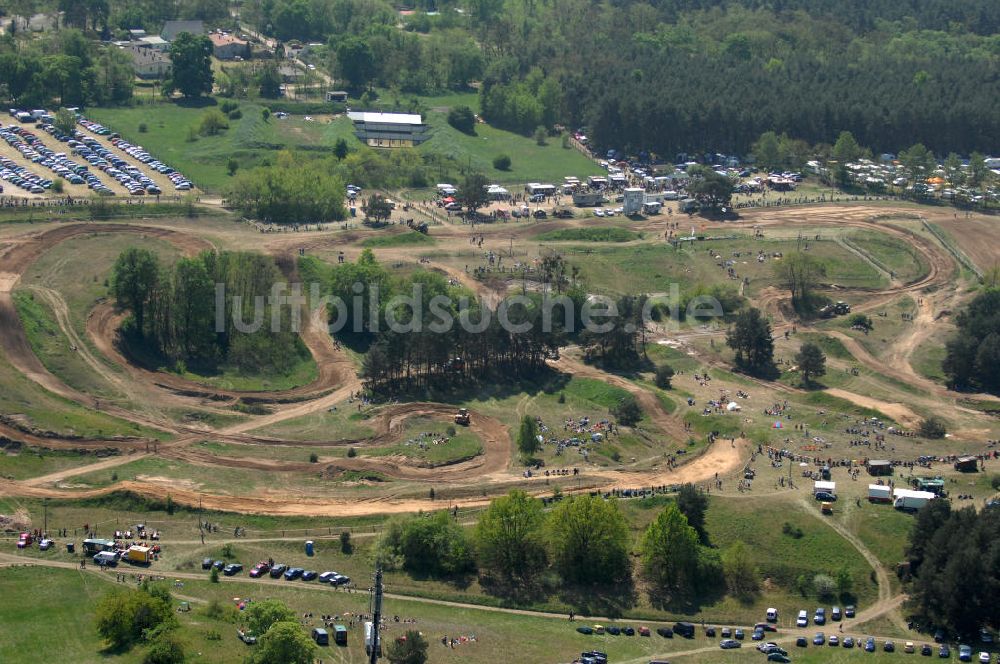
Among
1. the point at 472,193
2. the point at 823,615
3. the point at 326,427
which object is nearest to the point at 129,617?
the point at 326,427

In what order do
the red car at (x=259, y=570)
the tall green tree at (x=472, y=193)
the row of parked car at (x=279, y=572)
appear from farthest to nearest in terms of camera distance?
the tall green tree at (x=472, y=193) < the row of parked car at (x=279, y=572) < the red car at (x=259, y=570)

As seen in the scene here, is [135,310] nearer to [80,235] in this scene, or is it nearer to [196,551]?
[80,235]

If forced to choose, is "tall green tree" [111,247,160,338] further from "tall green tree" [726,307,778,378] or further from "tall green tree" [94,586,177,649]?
"tall green tree" [726,307,778,378]

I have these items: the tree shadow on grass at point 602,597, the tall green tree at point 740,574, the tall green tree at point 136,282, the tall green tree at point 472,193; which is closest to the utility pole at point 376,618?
the tree shadow on grass at point 602,597

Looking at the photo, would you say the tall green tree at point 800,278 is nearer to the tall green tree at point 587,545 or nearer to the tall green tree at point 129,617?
the tall green tree at point 587,545

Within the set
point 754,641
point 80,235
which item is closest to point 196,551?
point 754,641
